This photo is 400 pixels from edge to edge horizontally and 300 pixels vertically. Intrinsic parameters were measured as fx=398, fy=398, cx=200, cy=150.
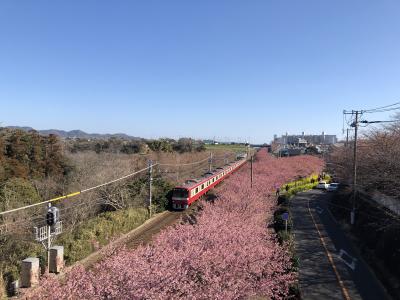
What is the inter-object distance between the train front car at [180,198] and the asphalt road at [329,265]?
352 inches

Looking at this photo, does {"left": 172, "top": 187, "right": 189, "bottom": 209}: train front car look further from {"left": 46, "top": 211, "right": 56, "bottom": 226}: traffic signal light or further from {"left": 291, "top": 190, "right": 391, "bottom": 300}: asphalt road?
{"left": 46, "top": 211, "right": 56, "bottom": 226}: traffic signal light

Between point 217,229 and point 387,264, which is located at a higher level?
point 217,229

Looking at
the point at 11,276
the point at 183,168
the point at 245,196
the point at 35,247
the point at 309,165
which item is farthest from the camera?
the point at 309,165

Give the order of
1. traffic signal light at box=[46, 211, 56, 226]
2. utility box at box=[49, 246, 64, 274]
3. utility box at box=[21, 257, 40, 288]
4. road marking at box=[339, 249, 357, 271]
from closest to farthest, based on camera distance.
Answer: utility box at box=[21, 257, 40, 288] → traffic signal light at box=[46, 211, 56, 226] → utility box at box=[49, 246, 64, 274] → road marking at box=[339, 249, 357, 271]

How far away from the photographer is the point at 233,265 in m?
11.2

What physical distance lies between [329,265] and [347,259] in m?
2.08

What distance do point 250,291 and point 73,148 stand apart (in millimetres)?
73090

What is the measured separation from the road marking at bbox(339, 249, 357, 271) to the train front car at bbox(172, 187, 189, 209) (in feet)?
41.0

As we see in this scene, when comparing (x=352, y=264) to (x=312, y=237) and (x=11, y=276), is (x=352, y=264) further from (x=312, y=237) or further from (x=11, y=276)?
(x=11, y=276)

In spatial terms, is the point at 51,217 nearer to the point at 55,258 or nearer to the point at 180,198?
the point at 55,258

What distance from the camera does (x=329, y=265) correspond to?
22.0 metres

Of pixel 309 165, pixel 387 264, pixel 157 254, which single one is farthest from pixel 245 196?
pixel 309 165

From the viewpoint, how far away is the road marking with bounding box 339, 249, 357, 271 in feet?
73.0

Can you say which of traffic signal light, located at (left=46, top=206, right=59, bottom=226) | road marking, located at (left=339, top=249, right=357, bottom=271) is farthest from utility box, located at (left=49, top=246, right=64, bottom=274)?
road marking, located at (left=339, top=249, right=357, bottom=271)
